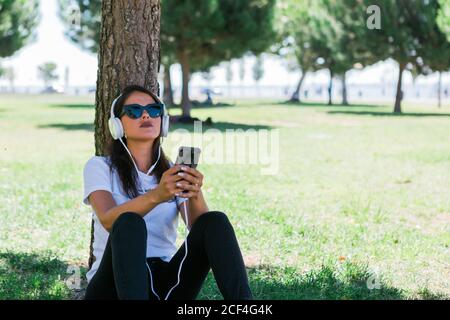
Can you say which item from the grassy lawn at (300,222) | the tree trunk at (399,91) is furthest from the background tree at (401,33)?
the grassy lawn at (300,222)

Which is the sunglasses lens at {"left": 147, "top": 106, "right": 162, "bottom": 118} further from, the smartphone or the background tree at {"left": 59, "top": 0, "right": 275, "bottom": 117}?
the background tree at {"left": 59, "top": 0, "right": 275, "bottom": 117}

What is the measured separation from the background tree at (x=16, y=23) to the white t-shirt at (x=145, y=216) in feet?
120

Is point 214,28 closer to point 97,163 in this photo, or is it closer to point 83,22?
point 83,22

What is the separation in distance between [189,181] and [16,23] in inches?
1640

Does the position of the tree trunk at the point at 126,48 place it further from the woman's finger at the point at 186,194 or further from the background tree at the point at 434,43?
the background tree at the point at 434,43

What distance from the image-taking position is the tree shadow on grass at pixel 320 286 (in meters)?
4.71

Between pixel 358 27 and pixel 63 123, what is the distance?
2070 cm

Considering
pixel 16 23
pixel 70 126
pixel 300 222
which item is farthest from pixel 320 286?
pixel 16 23

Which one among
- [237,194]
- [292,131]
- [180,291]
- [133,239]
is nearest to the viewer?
[133,239]

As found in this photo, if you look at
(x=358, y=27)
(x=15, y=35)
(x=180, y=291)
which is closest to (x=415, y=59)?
(x=358, y=27)

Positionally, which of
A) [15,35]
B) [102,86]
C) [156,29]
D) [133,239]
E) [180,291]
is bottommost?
[180,291]

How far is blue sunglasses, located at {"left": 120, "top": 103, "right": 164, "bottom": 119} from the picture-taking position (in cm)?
362

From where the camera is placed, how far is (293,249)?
619 cm

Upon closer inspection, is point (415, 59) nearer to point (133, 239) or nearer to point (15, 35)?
point (15, 35)
